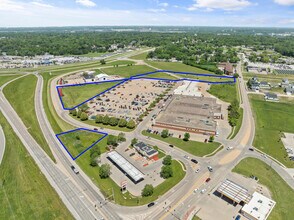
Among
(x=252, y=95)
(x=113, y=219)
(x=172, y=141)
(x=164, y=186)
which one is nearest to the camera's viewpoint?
(x=113, y=219)

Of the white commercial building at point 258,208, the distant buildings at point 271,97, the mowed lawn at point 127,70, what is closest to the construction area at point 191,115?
the white commercial building at point 258,208

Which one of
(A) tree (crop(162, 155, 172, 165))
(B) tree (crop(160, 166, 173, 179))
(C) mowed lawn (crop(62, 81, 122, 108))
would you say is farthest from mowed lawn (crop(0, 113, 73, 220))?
(C) mowed lawn (crop(62, 81, 122, 108))

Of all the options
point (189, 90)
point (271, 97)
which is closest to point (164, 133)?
point (189, 90)

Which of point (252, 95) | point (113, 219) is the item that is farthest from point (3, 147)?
point (252, 95)

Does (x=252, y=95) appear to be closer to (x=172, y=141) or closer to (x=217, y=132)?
(x=217, y=132)

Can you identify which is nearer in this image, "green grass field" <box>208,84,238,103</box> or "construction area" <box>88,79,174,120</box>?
"construction area" <box>88,79,174,120</box>

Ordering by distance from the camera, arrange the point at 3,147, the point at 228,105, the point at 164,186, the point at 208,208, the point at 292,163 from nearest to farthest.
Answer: the point at 208,208
the point at 164,186
the point at 292,163
the point at 3,147
the point at 228,105

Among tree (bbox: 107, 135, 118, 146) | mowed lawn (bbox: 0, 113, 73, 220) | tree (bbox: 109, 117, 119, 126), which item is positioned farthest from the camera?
tree (bbox: 109, 117, 119, 126)

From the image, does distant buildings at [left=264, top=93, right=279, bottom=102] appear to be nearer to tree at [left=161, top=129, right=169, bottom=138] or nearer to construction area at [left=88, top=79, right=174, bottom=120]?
construction area at [left=88, top=79, right=174, bottom=120]
